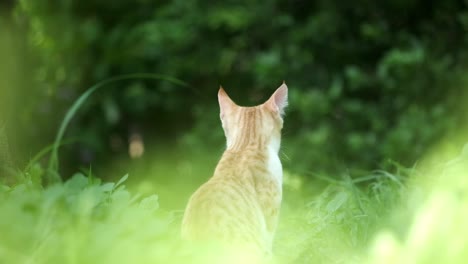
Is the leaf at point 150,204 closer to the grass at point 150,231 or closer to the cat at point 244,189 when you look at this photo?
the grass at point 150,231

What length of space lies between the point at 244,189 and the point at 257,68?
5.22 meters

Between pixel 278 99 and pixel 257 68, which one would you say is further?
pixel 257 68

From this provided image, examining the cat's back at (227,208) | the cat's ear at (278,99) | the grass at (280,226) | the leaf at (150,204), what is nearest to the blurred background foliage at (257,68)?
the cat's ear at (278,99)

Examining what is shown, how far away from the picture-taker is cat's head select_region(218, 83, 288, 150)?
13.4 feet

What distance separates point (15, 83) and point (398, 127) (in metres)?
3.67

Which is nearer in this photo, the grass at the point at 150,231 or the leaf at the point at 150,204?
the grass at the point at 150,231

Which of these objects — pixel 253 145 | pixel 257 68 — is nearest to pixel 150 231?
pixel 253 145

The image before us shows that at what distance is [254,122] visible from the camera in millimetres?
4121

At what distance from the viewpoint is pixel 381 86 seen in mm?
8820

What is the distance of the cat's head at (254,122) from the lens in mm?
4090

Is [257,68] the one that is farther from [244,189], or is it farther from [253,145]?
[244,189]

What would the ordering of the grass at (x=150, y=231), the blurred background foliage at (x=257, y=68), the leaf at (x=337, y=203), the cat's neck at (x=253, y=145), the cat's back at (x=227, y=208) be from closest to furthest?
the grass at (x=150, y=231) < the cat's back at (x=227, y=208) < the leaf at (x=337, y=203) < the cat's neck at (x=253, y=145) < the blurred background foliage at (x=257, y=68)

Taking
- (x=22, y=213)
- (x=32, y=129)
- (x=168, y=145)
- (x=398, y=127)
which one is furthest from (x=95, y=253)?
(x=168, y=145)

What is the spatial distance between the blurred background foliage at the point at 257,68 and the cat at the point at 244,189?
13.7 ft
